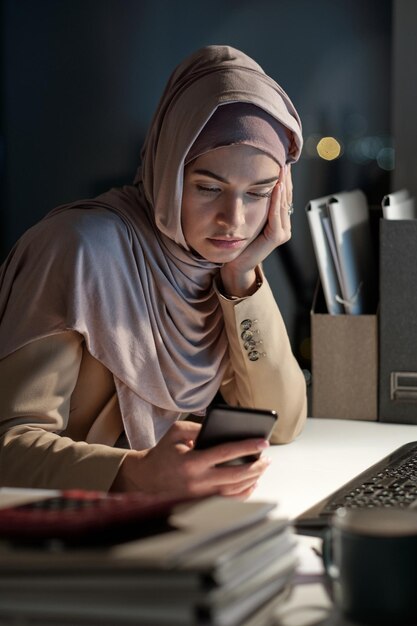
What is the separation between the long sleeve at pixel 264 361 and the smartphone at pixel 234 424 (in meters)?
0.66

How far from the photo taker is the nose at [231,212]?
1.69m

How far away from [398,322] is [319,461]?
0.46 meters

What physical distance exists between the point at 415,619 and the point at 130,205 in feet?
3.66

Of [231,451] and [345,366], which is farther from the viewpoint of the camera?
[345,366]

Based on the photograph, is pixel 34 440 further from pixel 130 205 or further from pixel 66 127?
pixel 66 127

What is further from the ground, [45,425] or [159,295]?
[159,295]

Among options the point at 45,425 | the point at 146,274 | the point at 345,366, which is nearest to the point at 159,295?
the point at 146,274

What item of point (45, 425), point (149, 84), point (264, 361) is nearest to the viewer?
point (45, 425)

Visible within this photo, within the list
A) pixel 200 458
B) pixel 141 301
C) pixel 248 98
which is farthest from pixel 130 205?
pixel 200 458

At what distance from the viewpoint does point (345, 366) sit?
2184 mm

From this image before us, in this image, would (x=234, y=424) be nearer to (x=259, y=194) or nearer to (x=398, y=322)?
(x=259, y=194)

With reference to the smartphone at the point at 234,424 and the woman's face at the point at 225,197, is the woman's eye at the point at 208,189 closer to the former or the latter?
the woman's face at the point at 225,197

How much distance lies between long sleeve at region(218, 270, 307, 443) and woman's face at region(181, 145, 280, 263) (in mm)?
160

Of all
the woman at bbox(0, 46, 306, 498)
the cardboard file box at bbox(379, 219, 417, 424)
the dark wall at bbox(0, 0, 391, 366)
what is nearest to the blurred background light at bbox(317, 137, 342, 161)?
the dark wall at bbox(0, 0, 391, 366)
